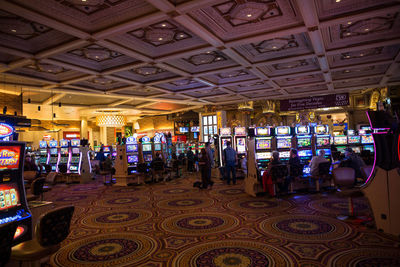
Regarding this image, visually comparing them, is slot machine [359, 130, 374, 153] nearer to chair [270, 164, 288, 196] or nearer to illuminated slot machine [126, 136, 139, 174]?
chair [270, 164, 288, 196]

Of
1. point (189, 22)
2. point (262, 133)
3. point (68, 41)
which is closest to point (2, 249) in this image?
point (189, 22)

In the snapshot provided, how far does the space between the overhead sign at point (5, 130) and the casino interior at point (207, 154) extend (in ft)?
0.07

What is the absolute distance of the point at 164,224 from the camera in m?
4.41

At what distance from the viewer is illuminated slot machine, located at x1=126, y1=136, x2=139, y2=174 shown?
9555 mm

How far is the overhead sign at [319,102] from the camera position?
1182 centimetres

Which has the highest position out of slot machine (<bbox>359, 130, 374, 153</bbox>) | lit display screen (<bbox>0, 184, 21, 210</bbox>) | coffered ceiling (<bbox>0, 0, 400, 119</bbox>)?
coffered ceiling (<bbox>0, 0, 400, 119</bbox>)

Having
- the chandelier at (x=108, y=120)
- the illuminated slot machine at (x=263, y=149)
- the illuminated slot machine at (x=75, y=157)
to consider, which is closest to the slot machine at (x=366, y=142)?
the illuminated slot machine at (x=263, y=149)

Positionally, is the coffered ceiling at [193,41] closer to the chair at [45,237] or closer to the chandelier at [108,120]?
the chair at [45,237]

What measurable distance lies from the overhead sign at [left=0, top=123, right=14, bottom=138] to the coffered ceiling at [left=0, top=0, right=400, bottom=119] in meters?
2.80

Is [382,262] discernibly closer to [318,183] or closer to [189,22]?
[318,183]

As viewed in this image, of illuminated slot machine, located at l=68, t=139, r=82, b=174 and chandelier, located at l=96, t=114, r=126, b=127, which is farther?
chandelier, located at l=96, t=114, r=126, b=127

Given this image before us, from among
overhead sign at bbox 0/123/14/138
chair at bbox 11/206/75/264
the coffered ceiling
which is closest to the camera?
chair at bbox 11/206/75/264

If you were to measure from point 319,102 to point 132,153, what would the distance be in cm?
820

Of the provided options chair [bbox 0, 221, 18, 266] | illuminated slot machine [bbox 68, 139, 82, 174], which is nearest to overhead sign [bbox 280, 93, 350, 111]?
illuminated slot machine [bbox 68, 139, 82, 174]
